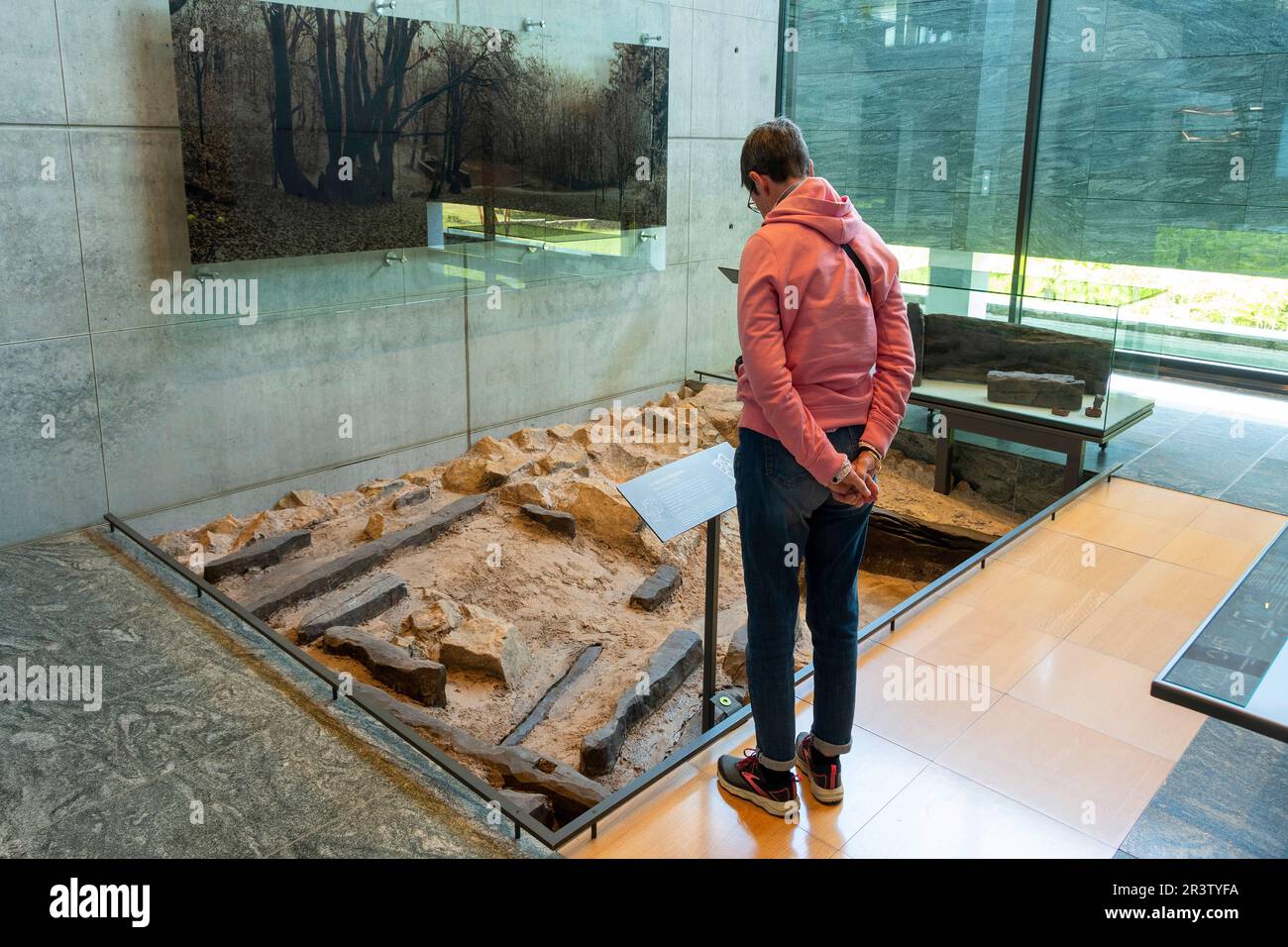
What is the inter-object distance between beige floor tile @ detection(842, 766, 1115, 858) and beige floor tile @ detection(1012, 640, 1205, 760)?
564mm

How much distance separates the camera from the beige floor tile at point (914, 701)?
3018 mm

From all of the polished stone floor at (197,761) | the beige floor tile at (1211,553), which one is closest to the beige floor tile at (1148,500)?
the beige floor tile at (1211,553)

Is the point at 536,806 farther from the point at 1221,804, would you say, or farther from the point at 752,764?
the point at 1221,804

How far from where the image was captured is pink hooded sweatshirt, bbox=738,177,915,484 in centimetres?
224

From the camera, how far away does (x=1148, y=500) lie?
16.2 feet

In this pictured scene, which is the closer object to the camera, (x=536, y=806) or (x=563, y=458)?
(x=536, y=806)

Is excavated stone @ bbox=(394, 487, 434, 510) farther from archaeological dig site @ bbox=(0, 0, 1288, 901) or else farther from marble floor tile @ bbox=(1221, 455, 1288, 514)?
marble floor tile @ bbox=(1221, 455, 1288, 514)

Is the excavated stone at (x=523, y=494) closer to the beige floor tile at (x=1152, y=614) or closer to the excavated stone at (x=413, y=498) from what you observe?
the excavated stone at (x=413, y=498)

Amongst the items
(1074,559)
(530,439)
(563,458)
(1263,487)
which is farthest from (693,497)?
(1263,487)

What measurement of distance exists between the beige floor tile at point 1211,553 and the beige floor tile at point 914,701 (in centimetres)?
158

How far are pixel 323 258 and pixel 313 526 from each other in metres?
1.32

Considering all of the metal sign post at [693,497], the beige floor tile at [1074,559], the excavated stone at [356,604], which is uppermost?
the metal sign post at [693,497]

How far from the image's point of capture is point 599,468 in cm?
589

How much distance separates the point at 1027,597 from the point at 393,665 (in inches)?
94.7
